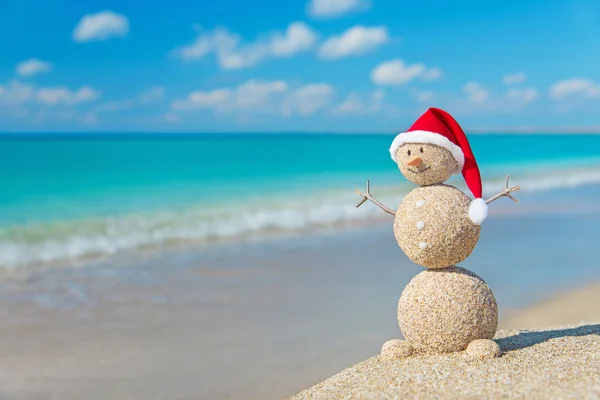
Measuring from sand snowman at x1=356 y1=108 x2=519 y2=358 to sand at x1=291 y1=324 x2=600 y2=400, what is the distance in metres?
0.17

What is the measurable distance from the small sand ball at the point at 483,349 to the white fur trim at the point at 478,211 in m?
1.04

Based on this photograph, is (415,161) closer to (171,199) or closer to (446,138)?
(446,138)

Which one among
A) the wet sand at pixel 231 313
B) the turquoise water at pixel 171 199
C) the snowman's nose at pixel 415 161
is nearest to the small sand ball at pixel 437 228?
the snowman's nose at pixel 415 161

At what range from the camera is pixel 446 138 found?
586cm

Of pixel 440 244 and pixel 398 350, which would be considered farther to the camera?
pixel 398 350

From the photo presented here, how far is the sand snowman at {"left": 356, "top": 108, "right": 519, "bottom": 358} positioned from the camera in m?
5.66

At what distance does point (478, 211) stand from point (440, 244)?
17.1 inches

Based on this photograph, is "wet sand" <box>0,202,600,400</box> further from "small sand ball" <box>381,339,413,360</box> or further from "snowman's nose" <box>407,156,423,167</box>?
"snowman's nose" <box>407,156,423,167</box>

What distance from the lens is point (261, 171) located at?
3694 cm

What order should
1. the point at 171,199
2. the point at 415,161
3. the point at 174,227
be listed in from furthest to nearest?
1. the point at 171,199
2. the point at 174,227
3. the point at 415,161

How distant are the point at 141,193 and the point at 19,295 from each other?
632 inches

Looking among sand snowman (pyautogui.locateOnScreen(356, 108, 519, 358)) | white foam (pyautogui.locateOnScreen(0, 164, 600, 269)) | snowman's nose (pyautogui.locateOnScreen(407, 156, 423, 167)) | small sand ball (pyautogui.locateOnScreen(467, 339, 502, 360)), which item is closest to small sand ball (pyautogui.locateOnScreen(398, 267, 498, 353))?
sand snowman (pyautogui.locateOnScreen(356, 108, 519, 358))

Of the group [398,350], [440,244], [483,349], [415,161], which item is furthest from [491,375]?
[415,161]

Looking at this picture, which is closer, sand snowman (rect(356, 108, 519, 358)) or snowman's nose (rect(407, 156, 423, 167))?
sand snowman (rect(356, 108, 519, 358))
